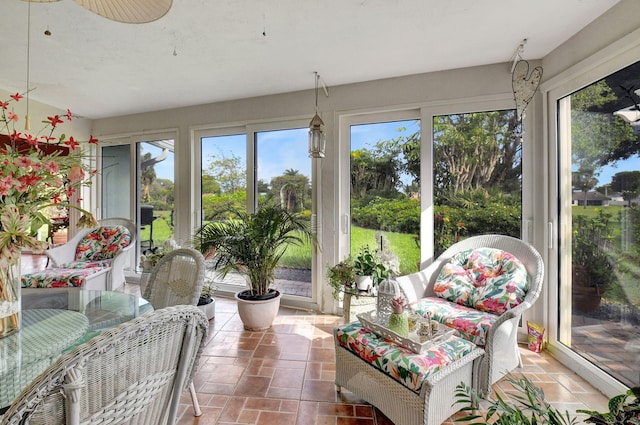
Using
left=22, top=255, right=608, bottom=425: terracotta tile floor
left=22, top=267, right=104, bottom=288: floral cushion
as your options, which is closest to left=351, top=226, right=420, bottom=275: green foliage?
left=22, top=255, right=608, bottom=425: terracotta tile floor

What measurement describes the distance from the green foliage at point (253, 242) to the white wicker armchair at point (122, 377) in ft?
6.02

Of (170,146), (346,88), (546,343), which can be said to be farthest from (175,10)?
(546,343)

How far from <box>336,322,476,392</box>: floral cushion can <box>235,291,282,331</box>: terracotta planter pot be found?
116 centimetres

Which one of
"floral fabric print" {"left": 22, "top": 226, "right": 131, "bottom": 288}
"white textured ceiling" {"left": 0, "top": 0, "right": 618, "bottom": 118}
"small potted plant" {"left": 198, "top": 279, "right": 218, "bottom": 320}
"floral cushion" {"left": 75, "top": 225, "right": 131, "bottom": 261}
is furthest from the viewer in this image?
"floral cushion" {"left": 75, "top": 225, "right": 131, "bottom": 261}

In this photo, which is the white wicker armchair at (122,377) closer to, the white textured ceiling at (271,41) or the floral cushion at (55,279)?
the white textured ceiling at (271,41)

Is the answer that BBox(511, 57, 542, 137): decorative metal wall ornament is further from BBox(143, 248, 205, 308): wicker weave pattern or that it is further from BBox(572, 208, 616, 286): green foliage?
BBox(143, 248, 205, 308): wicker weave pattern

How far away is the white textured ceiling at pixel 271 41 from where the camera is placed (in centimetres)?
200

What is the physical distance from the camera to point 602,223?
2.12 metres

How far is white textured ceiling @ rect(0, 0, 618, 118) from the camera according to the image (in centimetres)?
200

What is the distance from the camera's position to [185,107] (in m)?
4.00

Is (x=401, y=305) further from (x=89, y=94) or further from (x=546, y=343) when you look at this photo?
(x=89, y=94)

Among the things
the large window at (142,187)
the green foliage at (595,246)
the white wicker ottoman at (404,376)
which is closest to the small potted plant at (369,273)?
the white wicker ottoman at (404,376)

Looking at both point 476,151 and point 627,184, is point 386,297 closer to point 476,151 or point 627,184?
point 627,184

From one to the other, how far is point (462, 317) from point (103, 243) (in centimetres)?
382
